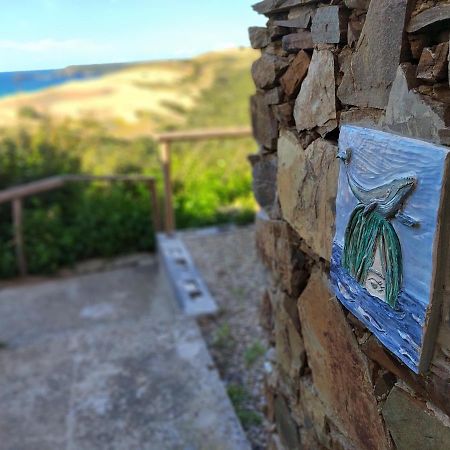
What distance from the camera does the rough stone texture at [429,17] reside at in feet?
2.67

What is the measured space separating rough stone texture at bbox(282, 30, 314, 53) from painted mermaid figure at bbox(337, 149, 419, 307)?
1.02 feet

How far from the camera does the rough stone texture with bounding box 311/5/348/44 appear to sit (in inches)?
42.6

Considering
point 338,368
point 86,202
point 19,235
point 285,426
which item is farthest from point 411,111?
point 86,202

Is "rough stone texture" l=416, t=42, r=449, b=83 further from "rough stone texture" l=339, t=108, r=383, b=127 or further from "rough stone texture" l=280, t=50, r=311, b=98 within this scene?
"rough stone texture" l=280, t=50, r=311, b=98

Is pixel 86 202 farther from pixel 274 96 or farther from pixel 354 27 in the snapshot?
pixel 354 27

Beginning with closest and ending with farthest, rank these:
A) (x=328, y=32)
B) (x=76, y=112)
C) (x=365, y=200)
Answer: (x=365, y=200) → (x=328, y=32) → (x=76, y=112)

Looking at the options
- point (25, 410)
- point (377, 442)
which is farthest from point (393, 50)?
point (25, 410)

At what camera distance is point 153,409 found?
235 centimetres

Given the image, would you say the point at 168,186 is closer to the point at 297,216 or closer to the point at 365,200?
the point at 297,216

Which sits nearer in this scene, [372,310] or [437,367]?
[437,367]

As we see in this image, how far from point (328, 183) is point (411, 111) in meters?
0.34

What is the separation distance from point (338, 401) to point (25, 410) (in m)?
1.68

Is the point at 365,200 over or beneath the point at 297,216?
over

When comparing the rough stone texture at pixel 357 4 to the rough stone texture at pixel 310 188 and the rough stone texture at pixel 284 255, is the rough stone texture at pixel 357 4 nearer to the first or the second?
the rough stone texture at pixel 310 188
